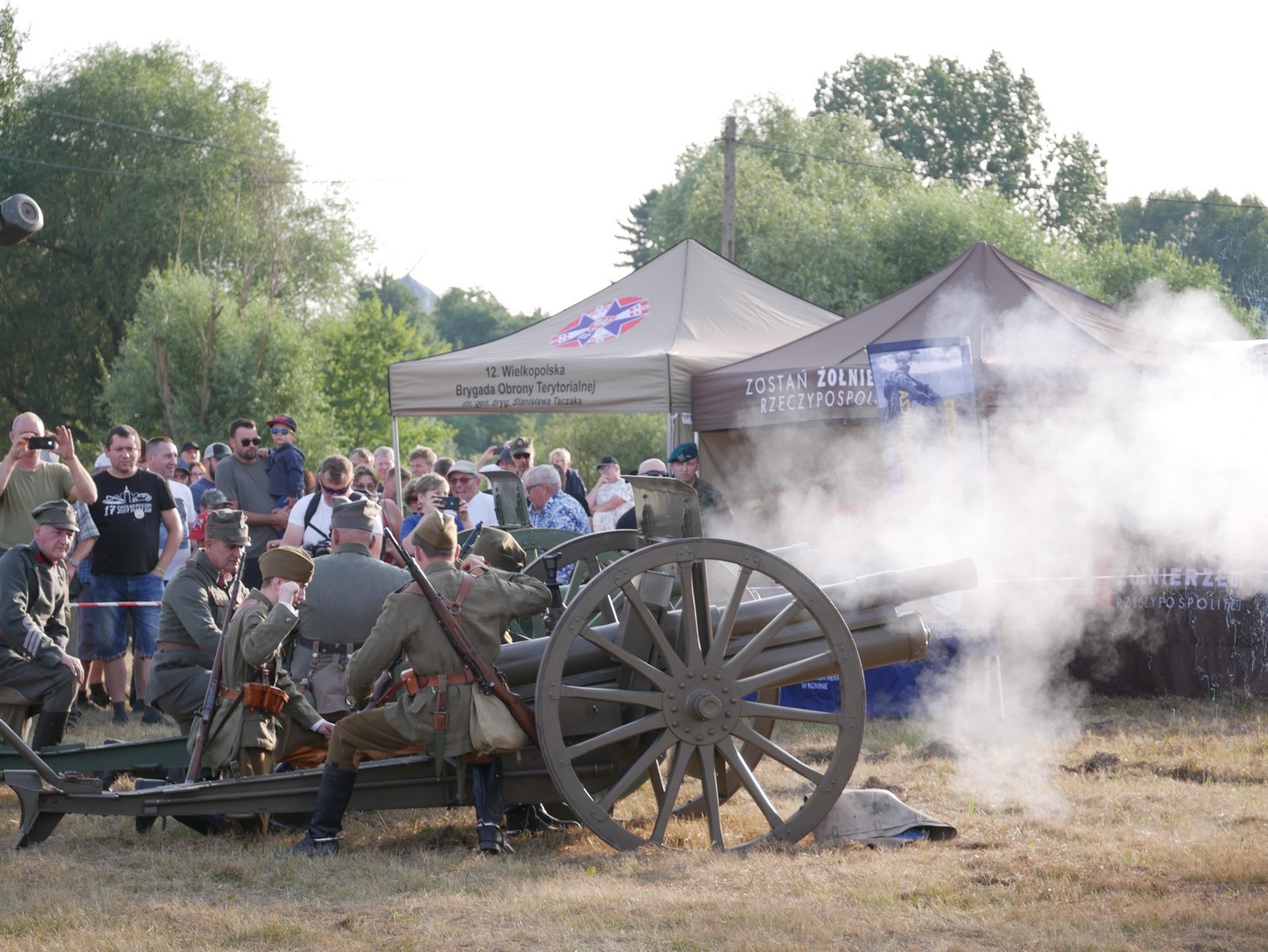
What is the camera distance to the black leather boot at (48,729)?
264 inches

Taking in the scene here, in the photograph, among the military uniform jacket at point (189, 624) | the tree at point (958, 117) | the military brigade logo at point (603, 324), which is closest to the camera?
the military uniform jacket at point (189, 624)

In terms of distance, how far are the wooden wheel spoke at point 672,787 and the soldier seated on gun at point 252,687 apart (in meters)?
1.62

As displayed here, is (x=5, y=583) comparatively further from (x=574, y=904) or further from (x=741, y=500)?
(x=741, y=500)

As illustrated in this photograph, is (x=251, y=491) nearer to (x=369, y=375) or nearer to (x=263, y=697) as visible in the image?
(x=263, y=697)

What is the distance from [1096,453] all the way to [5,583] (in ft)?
19.6

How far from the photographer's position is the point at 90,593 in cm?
887

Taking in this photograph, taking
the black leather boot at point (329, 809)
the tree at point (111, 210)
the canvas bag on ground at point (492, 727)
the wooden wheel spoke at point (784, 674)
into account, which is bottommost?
the black leather boot at point (329, 809)

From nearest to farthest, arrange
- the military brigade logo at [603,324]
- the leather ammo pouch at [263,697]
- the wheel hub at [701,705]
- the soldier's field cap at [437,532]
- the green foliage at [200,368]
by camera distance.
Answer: the wheel hub at [701,705] < the soldier's field cap at [437,532] < the leather ammo pouch at [263,697] < the military brigade logo at [603,324] < the green foliage at [200,368]

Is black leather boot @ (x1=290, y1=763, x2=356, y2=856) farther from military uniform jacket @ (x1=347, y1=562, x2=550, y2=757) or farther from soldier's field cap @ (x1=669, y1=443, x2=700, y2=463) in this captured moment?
soldier's field cap @ (x1=669, y1=443, x2=700, y2=463)

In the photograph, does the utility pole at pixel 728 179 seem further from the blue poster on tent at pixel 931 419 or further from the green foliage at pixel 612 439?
the blue poster on tent at pixel 931 419

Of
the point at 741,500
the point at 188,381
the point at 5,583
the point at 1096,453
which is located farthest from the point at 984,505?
the point at 188,381

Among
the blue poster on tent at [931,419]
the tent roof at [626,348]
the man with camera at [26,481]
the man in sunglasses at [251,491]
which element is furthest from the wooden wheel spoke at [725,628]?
the tent roof at [626,348]

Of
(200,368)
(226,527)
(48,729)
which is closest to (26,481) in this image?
(48,729)

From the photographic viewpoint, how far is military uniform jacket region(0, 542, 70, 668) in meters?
6.50
